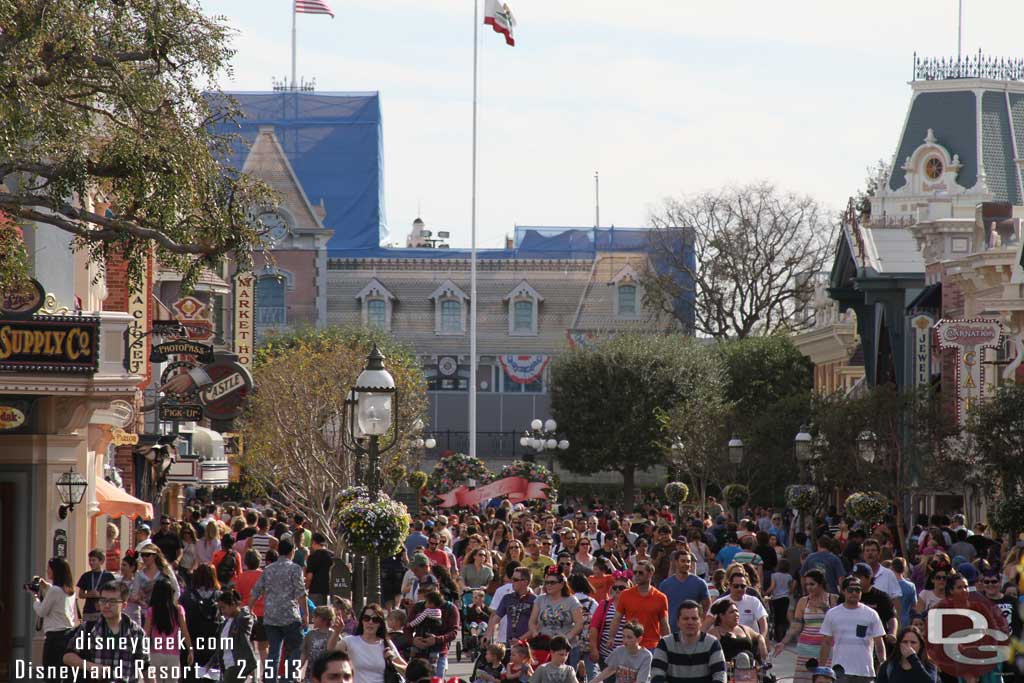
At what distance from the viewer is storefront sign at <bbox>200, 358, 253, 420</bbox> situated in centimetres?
3166

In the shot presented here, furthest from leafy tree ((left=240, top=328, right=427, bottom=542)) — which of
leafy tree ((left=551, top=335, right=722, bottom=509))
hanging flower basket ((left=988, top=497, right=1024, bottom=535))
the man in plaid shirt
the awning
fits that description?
leafy tree ((left=551, top=335, right=722, bottom=509))

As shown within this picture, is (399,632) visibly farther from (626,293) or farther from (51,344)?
(626,293)

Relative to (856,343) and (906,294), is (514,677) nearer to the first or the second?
(906,294)

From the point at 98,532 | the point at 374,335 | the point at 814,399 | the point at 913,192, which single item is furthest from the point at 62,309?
the point at 374,335

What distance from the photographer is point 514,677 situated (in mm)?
13805

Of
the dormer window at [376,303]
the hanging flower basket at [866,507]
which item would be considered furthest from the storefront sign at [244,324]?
the dormer window at [376,303]

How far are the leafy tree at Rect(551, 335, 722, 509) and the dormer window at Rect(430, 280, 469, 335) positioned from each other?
1041cm

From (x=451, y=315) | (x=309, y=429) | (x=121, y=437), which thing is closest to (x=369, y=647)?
(x=121, y=437)

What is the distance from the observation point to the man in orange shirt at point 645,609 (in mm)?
15680

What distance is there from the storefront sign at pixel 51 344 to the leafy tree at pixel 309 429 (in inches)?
342

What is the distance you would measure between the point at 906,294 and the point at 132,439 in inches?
996

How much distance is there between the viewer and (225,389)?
104 ft

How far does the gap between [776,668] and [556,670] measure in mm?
9389

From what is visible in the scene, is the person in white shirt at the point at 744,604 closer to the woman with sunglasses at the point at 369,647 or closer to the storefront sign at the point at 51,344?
the woman with sunglasses at the point at 369,647
